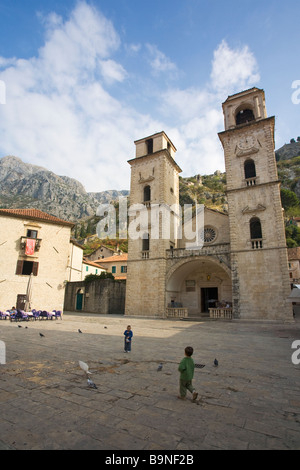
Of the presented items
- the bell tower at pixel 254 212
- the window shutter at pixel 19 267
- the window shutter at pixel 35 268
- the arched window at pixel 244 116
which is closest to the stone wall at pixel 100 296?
the window shutter at pixel 35 268

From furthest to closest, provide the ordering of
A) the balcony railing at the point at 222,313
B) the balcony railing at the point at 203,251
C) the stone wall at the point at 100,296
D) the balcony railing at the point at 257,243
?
the stone wall at the point at 100,296 < the balcony railing at the point at 203,251 < the balcony railing at the point at 222,313 < the balcony railing at the point at 257,243

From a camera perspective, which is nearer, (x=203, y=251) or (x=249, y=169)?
(x=203, y=251)

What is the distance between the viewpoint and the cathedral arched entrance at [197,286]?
2253cm

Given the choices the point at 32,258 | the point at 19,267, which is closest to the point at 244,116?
the point at 32,258

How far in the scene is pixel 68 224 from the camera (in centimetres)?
2506

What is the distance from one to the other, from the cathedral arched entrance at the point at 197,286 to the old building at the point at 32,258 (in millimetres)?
10864

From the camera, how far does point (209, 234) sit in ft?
80.5

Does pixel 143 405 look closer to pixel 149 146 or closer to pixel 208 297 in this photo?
pixel 208 297

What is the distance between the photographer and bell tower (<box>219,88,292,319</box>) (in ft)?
58.1

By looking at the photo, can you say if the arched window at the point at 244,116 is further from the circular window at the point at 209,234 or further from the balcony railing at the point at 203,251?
the balcony railing at the point at 203,251

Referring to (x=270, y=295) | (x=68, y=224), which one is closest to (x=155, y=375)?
(x=270, y=295)

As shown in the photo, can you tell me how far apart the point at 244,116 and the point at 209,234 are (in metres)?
11.9

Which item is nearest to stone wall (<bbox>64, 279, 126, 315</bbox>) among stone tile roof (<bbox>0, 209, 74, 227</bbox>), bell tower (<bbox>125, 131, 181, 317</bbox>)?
bell tower (<bbox>125, 131, 181, 317</bbox>)

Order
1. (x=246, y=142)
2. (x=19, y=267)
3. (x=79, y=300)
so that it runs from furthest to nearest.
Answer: (x=79, y=300)
(x=19, y=267)
(x=246, y=142)
